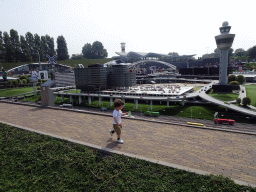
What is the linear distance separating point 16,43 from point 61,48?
87.2 feet

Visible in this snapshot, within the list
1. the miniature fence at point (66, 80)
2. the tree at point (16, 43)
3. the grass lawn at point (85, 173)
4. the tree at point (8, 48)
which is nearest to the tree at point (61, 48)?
the tree at point (16, 43)

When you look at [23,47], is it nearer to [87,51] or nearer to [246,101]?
[87,51]

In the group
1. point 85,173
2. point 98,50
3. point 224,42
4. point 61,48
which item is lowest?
point 85,173

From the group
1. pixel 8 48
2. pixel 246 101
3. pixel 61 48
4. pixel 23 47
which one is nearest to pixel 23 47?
pixel 23 47

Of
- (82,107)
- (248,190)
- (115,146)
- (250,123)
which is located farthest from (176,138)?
(82,107)

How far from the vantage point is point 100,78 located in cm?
4450

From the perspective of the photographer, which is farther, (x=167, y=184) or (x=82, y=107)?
(x=82, y=107)

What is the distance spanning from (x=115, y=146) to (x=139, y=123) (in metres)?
3.96

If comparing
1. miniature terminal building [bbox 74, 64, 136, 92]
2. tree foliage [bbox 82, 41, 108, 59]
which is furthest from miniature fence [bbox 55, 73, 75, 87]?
tree foliage [bbox 82, 41, 108, 59]

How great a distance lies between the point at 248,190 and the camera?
5.48 metres

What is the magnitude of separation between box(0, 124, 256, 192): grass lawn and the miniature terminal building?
35.7 meters

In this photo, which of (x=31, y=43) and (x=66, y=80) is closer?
(x=66, y=80)

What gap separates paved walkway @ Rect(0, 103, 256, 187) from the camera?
22.8 ft

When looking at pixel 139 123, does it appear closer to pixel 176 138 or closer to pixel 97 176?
pixel 176 138
